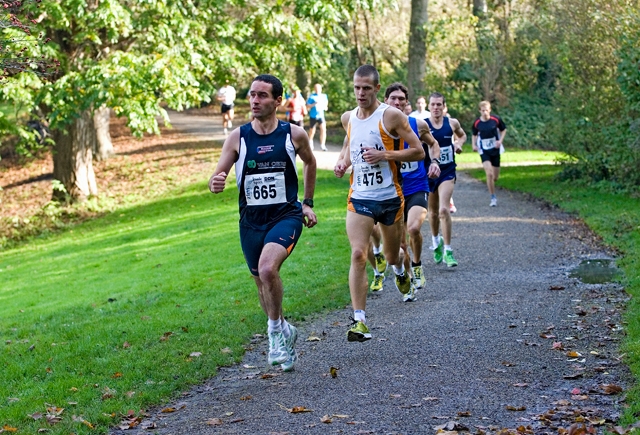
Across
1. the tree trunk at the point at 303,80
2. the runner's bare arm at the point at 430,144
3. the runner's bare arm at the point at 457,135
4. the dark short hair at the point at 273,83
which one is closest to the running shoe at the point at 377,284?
the runner's bare arm at the point at 430,144

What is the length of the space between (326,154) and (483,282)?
18506mm

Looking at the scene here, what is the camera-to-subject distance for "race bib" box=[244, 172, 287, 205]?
→ 7.12 m

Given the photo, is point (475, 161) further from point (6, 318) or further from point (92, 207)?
point (6, 318)

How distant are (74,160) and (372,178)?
18367 millimetres

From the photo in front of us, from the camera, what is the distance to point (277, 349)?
7.21 meters

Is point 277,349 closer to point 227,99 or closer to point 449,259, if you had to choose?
point 449,259

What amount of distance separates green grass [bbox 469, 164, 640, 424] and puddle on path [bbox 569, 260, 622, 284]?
150mm

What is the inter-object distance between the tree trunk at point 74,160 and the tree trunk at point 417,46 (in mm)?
11093

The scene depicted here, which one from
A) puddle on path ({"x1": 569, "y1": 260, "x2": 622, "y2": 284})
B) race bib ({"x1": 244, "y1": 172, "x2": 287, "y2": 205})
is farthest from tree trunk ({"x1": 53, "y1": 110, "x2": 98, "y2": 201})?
race bib ({"x1": 244, "y1": 172, "x2": 287, "y2": 205})

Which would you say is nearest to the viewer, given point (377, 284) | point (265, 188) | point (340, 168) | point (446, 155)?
point (265, 188)

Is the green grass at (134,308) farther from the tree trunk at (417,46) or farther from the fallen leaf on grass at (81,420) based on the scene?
the tree trunk at (417,46)

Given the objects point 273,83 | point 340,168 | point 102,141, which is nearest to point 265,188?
point 273,83

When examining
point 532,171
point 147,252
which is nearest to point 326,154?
point 532,171

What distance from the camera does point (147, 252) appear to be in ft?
54.6
